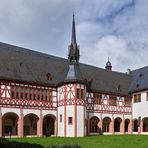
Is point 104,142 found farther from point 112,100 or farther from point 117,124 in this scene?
point 117,124

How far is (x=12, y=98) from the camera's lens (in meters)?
35.1

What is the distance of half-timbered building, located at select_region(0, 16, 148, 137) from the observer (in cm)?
3591

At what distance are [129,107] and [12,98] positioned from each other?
18.9 meters

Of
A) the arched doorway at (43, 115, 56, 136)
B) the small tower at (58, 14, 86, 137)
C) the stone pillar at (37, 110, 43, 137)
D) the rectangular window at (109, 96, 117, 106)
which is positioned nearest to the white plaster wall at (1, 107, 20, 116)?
the stone pillar at (37, 110, 43, 137)

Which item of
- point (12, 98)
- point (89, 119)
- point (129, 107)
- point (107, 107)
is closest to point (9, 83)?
point (12, 98)

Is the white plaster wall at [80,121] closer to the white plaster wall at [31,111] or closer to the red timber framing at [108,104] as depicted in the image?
the red timber framing at [108,104]

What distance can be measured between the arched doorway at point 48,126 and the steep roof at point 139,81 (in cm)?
1317

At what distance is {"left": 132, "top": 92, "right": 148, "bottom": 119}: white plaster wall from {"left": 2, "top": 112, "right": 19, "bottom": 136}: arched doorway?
17732 millimetres

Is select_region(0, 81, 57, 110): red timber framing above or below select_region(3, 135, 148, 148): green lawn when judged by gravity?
above

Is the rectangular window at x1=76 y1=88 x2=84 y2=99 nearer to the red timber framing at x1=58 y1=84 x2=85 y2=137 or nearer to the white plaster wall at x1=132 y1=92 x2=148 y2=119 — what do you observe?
the red timber framing at x1=58 y1=84 x2=85 y2=137

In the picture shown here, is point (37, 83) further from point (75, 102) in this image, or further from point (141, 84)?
point (141, 84)

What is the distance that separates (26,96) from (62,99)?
4603 mm

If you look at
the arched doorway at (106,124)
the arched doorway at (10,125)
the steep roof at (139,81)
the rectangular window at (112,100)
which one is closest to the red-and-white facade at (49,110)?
the arched doorway at (10,125)

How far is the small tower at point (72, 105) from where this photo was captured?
1460 inches
